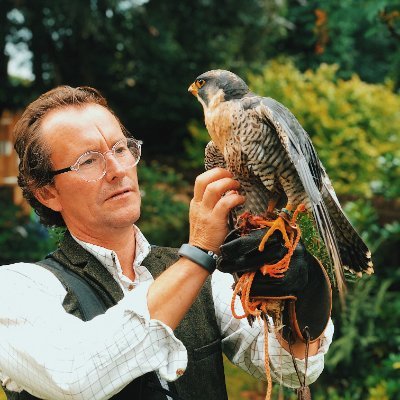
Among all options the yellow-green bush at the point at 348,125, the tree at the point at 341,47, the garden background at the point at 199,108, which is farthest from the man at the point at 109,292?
the tree at the point at 341,47

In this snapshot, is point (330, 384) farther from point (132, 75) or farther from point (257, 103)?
point (132, 75)

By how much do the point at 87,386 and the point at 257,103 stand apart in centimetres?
78

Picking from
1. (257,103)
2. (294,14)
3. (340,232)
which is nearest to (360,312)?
(340,232)

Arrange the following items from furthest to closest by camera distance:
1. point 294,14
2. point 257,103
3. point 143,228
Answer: point 294,14, point 143,228, point 257,103

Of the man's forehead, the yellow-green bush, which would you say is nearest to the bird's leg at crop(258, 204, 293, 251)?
the man's forehead

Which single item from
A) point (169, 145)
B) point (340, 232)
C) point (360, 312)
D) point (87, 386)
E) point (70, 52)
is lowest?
point (169, 145)

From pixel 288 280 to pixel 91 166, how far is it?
60 centimetres

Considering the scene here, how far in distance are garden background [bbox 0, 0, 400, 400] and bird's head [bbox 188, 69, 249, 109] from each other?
1932mm

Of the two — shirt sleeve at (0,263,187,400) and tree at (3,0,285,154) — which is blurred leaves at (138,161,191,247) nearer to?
tree at (3,0,285,154)

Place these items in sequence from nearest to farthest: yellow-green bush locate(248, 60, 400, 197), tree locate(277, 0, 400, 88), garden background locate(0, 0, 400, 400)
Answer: garden background locate(0, 0, 400, 400)
yellow-green bush locate(248, 60, 400, 197)
tree locate(277, 0, 400, 88)

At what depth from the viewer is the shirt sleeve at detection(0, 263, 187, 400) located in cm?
122

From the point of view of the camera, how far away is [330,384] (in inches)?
155

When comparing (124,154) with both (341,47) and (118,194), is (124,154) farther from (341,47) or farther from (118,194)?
(341,47)

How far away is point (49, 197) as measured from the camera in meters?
1.74
